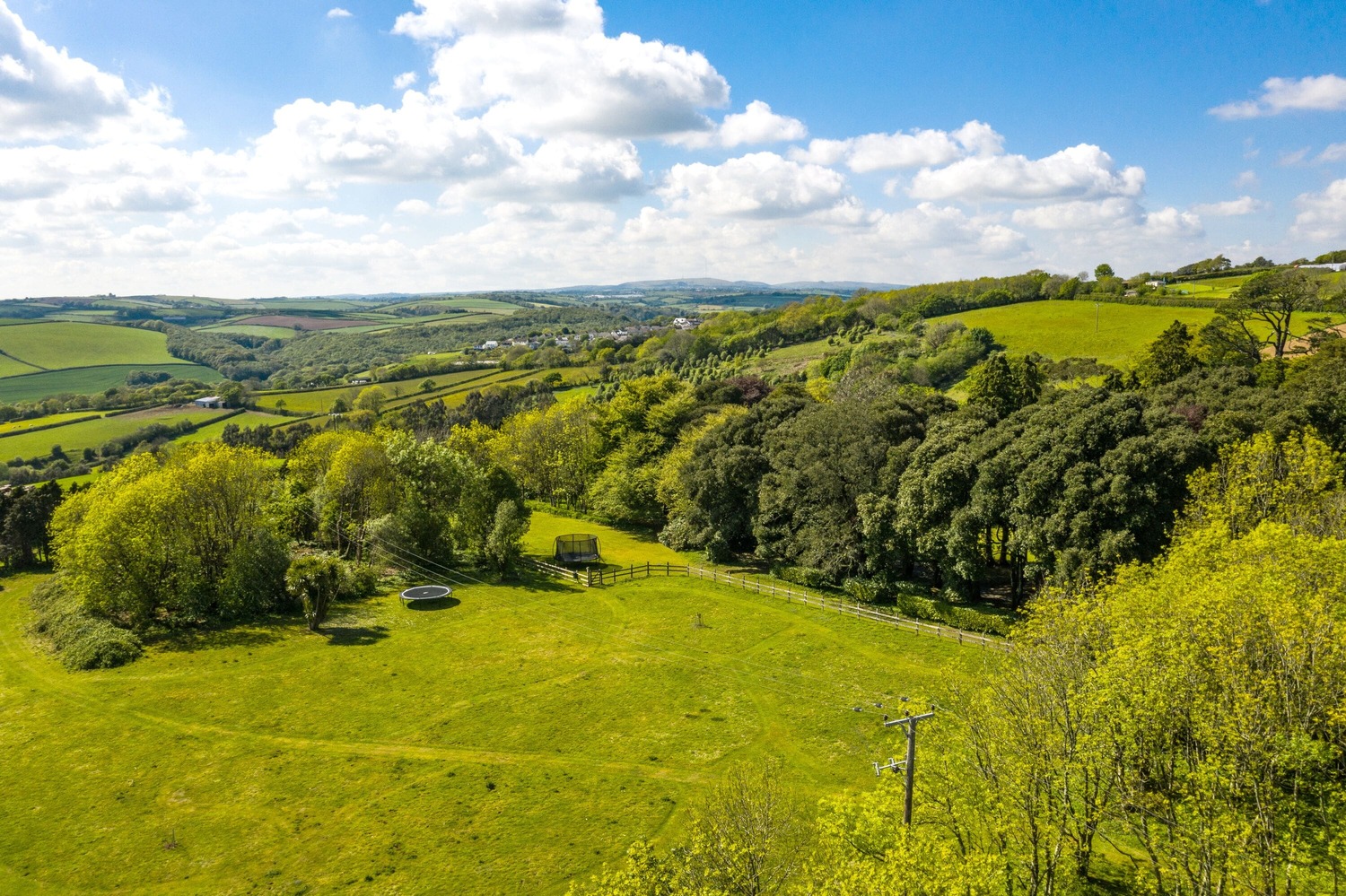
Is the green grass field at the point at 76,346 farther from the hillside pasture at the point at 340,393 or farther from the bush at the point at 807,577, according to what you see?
the bush at the point at 807,577

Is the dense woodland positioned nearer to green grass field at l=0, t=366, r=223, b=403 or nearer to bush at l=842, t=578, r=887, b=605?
bush at l=842, t=578, r=887, b=605

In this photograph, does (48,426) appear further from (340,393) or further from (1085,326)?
(1085,326)

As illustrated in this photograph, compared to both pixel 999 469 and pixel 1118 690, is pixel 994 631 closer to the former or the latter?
pixel 999 469

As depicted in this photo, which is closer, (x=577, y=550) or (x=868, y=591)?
(x=868, y=591)

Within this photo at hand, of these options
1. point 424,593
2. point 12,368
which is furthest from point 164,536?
point 12,368

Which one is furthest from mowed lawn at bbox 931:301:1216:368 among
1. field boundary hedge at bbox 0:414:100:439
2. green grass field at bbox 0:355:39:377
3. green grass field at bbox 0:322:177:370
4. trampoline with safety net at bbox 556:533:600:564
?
green grass field at bbox 0:322:177:370

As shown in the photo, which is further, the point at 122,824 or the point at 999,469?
the point at 999,469

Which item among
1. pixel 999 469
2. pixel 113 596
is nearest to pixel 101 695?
pixel 113 596
